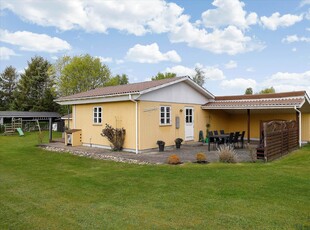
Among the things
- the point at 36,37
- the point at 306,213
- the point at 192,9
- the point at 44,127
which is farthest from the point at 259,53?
the point at 44,127

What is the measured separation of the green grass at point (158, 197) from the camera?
175 inches

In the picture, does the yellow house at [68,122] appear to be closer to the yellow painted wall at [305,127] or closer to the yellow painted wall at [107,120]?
the yellow painted wall at [107,120]

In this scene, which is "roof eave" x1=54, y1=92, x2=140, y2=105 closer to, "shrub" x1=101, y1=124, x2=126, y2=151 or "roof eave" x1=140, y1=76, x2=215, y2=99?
"roof eave" x1=140, y1=76, x2=215, y2=99

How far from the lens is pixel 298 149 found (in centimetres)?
1382

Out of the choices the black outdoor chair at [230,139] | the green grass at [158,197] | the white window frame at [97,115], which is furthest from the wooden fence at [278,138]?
the white window frame at [97,115]

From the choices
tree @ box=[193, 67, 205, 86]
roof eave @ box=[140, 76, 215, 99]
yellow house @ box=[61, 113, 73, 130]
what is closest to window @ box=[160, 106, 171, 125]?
roof eave @ box=[140, 76, 215, 99]

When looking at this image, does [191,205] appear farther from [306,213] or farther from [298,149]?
[298,149]

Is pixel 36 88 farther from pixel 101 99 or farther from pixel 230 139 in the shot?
pixel 230 139

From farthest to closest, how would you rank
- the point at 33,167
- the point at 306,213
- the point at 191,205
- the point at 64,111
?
the point at 64,111 < the point at 33,167 < the point at 191,205 < the point at 306,213

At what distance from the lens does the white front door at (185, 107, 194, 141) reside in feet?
51.8

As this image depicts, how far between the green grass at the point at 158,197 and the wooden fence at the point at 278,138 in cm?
120

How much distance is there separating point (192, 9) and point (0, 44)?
21.0m

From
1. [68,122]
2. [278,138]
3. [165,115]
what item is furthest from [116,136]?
[278,138]

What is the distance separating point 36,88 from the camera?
42406 millimetres
